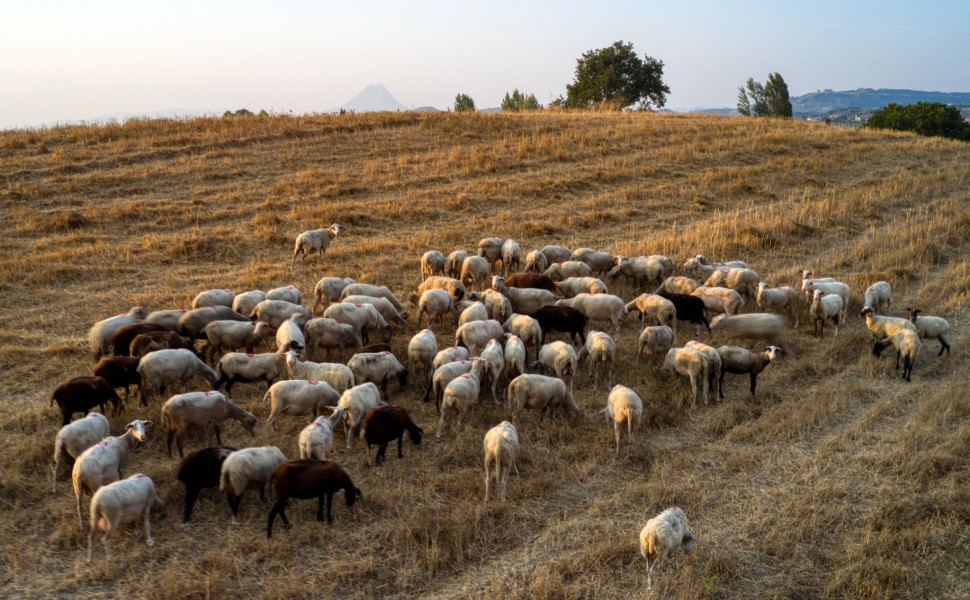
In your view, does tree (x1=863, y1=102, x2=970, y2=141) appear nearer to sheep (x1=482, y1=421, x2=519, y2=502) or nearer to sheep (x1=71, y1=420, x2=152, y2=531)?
sheep (x1=482, y1=421, x2=519, y2=502)

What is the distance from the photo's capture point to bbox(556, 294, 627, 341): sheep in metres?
12.7

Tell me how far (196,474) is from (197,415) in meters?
1.22

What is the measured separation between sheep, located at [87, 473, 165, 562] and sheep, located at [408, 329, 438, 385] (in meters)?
4.39

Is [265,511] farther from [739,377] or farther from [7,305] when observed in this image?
[7,305]

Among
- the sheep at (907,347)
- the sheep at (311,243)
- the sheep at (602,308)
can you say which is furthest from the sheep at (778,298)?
the sheep at (311,243)

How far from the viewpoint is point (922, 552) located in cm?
693

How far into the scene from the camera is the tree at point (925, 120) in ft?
185

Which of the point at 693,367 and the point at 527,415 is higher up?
the point at 693,367

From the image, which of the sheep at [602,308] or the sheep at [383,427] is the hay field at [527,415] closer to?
the sheep at [383,427]

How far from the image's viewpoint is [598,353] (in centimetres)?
1073

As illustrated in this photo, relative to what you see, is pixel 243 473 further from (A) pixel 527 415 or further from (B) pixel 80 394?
(A) pixel 527 415

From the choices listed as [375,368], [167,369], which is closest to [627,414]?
[375,368]

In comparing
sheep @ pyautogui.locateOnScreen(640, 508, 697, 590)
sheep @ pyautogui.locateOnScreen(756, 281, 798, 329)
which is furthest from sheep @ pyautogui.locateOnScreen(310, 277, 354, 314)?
sheep @ pyautogui.locateOnScreen(640, 508, 697, 590)

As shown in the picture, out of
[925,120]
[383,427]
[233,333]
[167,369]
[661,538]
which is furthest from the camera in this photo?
[925,120]
